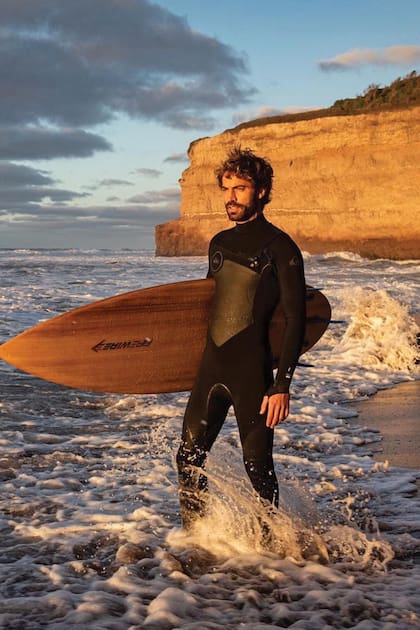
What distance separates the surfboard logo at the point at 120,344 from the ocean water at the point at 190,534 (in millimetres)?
750

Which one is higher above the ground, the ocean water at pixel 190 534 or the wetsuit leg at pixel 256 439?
the wetsuit leg at pixel 256 439

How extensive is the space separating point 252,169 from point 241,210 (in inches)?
7.2

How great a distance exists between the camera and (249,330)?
3.06 m

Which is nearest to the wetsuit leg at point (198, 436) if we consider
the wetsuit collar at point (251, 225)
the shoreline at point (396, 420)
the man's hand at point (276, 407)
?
the man's hand at point (276, 407)

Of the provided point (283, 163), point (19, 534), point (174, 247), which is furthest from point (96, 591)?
point (174, 247)

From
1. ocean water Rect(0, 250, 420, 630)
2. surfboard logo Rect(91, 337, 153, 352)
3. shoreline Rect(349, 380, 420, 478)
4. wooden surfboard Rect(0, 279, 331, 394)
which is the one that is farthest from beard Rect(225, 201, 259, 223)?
shoreline Rect(349, 380, 420, 478)

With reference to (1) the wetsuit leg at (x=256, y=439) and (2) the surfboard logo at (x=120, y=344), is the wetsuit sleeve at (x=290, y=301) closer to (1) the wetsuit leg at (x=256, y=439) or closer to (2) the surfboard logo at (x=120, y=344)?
(1) the wetsuit leg at (x=256, y=439)

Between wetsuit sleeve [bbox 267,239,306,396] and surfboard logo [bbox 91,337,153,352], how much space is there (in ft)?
3.03

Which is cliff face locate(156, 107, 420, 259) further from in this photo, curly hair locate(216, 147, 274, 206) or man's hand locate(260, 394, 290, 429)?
man's hand locate(260, 394, 290, 429)

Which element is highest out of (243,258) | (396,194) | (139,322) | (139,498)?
(396,194)

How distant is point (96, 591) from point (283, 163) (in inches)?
1739

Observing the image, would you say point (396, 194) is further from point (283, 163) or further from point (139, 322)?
point (139, 322)

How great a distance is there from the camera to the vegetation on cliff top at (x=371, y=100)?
1769 inches

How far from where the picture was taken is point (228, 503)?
3.41m
